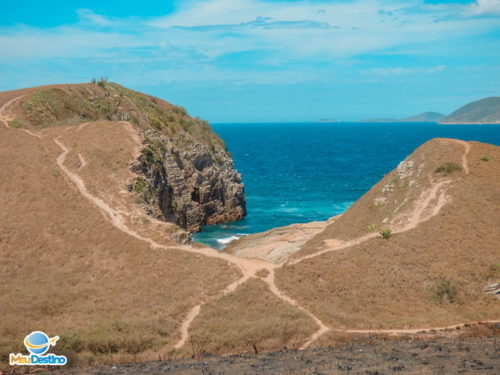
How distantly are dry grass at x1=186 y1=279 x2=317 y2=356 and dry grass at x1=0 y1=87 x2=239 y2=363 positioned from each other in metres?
1.48

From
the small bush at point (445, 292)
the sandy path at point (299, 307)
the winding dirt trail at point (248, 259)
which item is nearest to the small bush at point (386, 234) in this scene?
the winding dirt trail at point (248, 259)

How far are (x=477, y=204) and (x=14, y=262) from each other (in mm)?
37771

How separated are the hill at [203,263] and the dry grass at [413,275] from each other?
0.37 feet

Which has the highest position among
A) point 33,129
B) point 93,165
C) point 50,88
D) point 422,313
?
point 50,88

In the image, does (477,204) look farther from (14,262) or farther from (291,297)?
(14,262)

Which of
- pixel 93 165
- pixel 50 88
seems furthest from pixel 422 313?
pixel 50 88

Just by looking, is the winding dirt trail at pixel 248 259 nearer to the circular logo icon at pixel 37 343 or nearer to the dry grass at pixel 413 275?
the dry grass at pixel 413 275

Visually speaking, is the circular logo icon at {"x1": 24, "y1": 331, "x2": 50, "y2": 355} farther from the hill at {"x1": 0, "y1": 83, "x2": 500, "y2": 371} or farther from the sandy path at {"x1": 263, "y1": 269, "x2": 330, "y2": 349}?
the sandy path at {"x1": 263, "y1": 269, "x2": 330, "y2": 349}

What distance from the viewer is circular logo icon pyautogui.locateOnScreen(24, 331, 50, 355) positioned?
70.6 feet

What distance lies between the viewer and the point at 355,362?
64.8 ft

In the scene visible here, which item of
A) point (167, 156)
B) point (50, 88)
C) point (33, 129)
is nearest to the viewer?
point (33, 129)

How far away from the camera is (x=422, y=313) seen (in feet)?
92.6

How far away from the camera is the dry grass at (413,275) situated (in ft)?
91.7

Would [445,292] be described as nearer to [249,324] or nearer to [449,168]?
[249,324]
